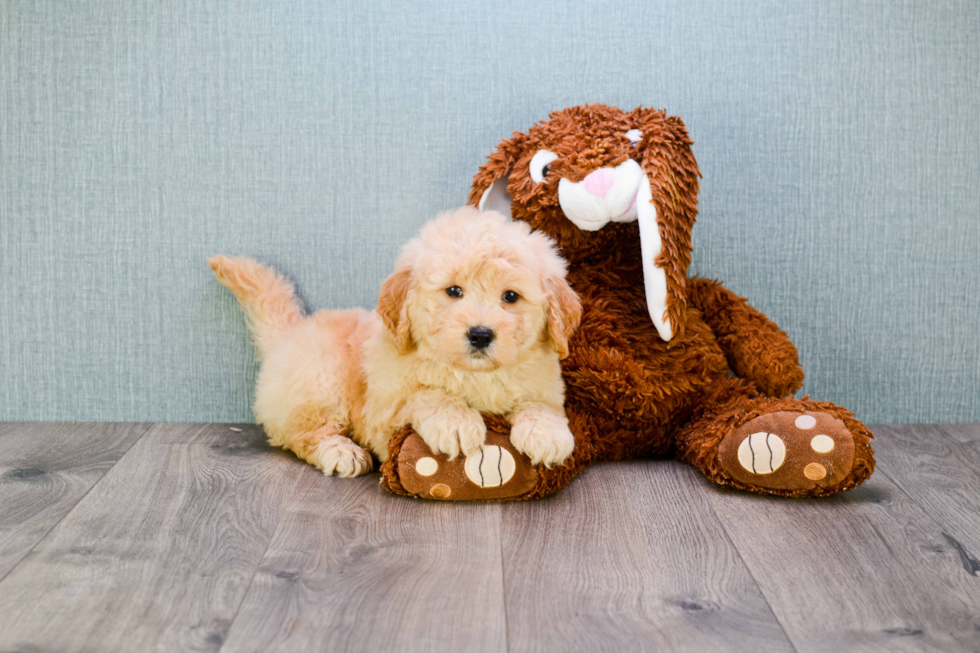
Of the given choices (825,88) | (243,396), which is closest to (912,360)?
(825,88)

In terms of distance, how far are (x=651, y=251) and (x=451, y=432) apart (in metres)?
0.53

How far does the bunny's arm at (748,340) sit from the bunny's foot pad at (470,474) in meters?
0.57

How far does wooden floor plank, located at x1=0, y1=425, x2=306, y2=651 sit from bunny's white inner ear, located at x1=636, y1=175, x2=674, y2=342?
0.81 meters

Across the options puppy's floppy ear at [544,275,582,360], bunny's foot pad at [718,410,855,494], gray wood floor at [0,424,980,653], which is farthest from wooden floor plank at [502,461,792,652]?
puppy's floppy ear at [544,275,582,360]

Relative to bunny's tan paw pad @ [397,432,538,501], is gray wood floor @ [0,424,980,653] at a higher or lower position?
lower

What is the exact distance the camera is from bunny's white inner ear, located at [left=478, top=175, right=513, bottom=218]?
5.77 feet

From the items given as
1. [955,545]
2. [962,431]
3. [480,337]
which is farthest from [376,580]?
[962,431]

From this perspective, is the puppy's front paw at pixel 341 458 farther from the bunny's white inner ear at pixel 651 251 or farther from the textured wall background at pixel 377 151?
the bunny's white inner ear at pixel 651 251

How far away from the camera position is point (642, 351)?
5.51 feet

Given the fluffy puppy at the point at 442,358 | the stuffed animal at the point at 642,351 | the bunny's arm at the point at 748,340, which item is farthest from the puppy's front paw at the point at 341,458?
the bunny's arm at the point at 748,340

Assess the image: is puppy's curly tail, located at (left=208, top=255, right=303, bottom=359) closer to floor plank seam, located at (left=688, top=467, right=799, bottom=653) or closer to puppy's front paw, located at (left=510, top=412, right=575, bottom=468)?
puppy's front paw, located at (left=510, top=412, right=575, bottom=468)

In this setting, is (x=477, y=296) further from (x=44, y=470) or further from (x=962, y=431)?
(x=962, y=431)

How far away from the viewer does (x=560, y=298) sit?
1481mm

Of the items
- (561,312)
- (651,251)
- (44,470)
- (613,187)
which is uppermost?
(613,187)
